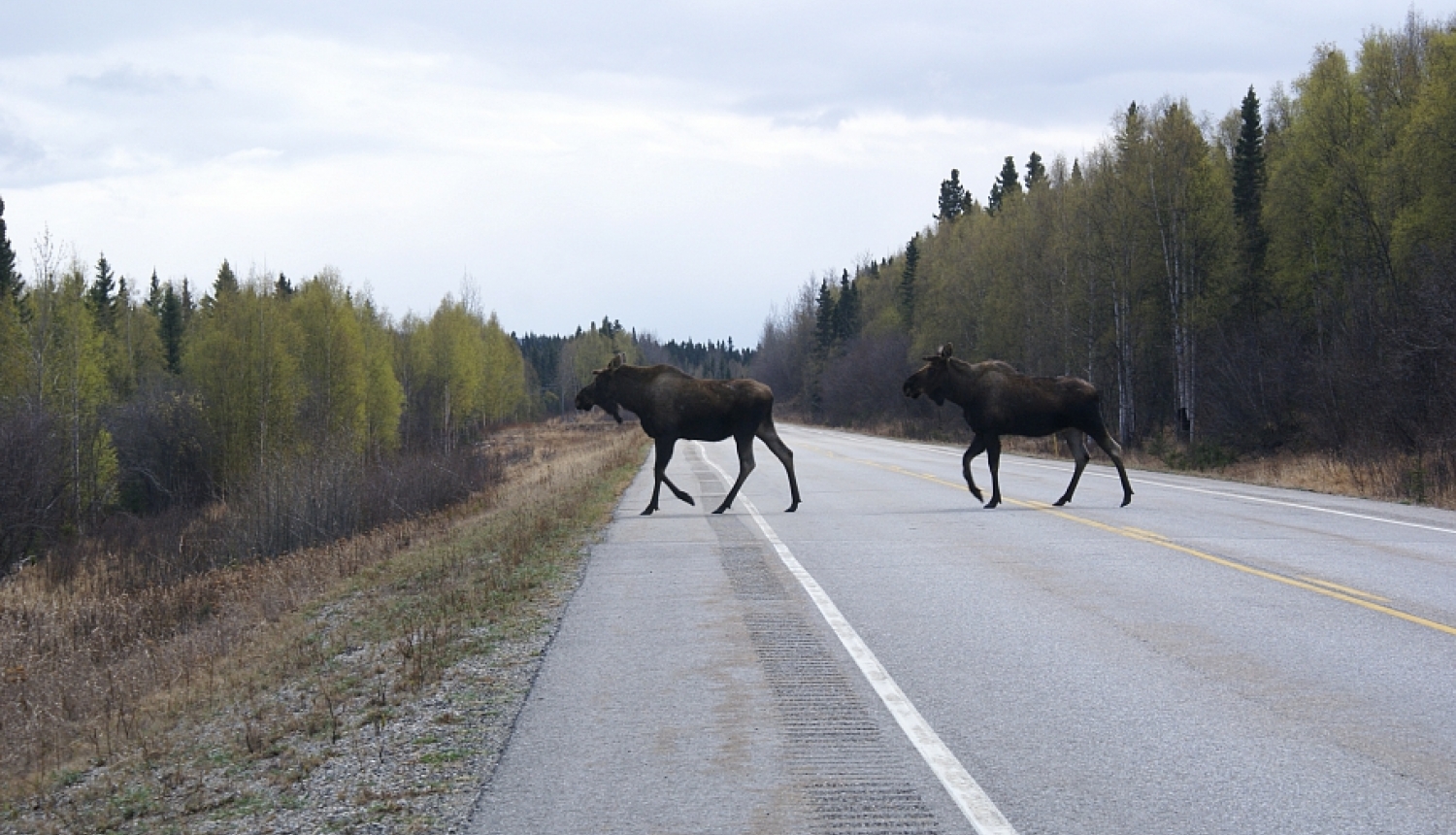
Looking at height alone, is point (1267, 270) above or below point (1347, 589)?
above

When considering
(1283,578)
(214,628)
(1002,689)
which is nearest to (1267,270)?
(1283,578)

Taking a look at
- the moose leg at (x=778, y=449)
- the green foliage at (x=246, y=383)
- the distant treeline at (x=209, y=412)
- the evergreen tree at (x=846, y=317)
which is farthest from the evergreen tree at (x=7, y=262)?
the evergreen tree at (x=846, y=317)

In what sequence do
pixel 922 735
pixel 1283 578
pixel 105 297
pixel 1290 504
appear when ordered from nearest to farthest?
pixel 922 735 < pixel 1283 578 < pixel 1290 504 < pixel 105 297

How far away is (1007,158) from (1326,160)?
2494 inches

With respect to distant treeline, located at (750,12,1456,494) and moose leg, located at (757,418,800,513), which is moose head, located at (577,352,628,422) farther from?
distant treeline, located at (750,12,1456,494)

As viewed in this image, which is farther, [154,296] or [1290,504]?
[154,296]

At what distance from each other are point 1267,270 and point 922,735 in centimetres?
4829

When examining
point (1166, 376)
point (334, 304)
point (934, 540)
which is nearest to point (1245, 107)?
point (1166, 376)

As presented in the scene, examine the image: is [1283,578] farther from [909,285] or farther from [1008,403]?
[909,285]

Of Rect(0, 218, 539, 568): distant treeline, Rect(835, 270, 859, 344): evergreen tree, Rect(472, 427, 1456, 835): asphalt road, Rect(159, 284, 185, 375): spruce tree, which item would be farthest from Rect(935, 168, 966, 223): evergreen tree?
Rect(472, 427, 1456, 835): asphalt road

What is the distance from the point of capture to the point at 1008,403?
1773 cm

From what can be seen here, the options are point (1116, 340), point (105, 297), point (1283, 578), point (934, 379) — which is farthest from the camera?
point (105, 297)

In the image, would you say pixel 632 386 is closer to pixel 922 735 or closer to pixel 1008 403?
pixel 1008 403

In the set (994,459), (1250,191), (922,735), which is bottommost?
(922,735)
